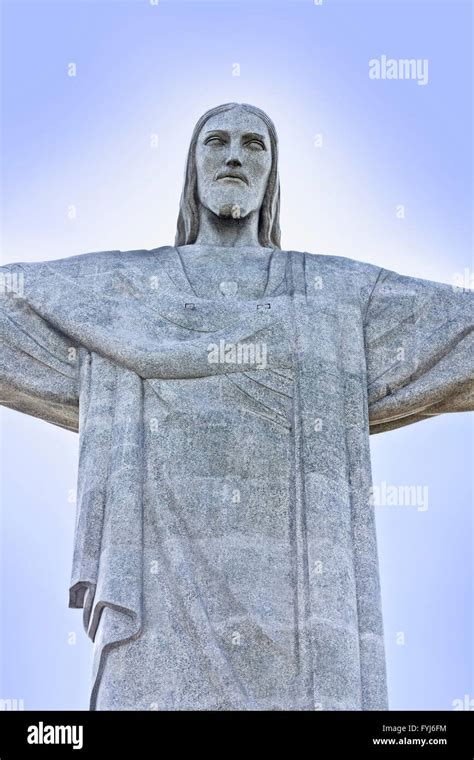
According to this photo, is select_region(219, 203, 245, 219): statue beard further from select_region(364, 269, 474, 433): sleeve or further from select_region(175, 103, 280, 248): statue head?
select_region(364, 269, 474, 433): sleeve

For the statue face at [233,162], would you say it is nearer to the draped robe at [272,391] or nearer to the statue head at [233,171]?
the statue head at [233,171]

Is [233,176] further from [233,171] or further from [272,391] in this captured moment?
[272,391]

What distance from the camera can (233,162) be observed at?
21.5 m

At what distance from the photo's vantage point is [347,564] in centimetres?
1878

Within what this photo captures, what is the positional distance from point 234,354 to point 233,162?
2.81 metres

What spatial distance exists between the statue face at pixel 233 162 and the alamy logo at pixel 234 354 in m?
2.34

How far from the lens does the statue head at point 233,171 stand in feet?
70.5
